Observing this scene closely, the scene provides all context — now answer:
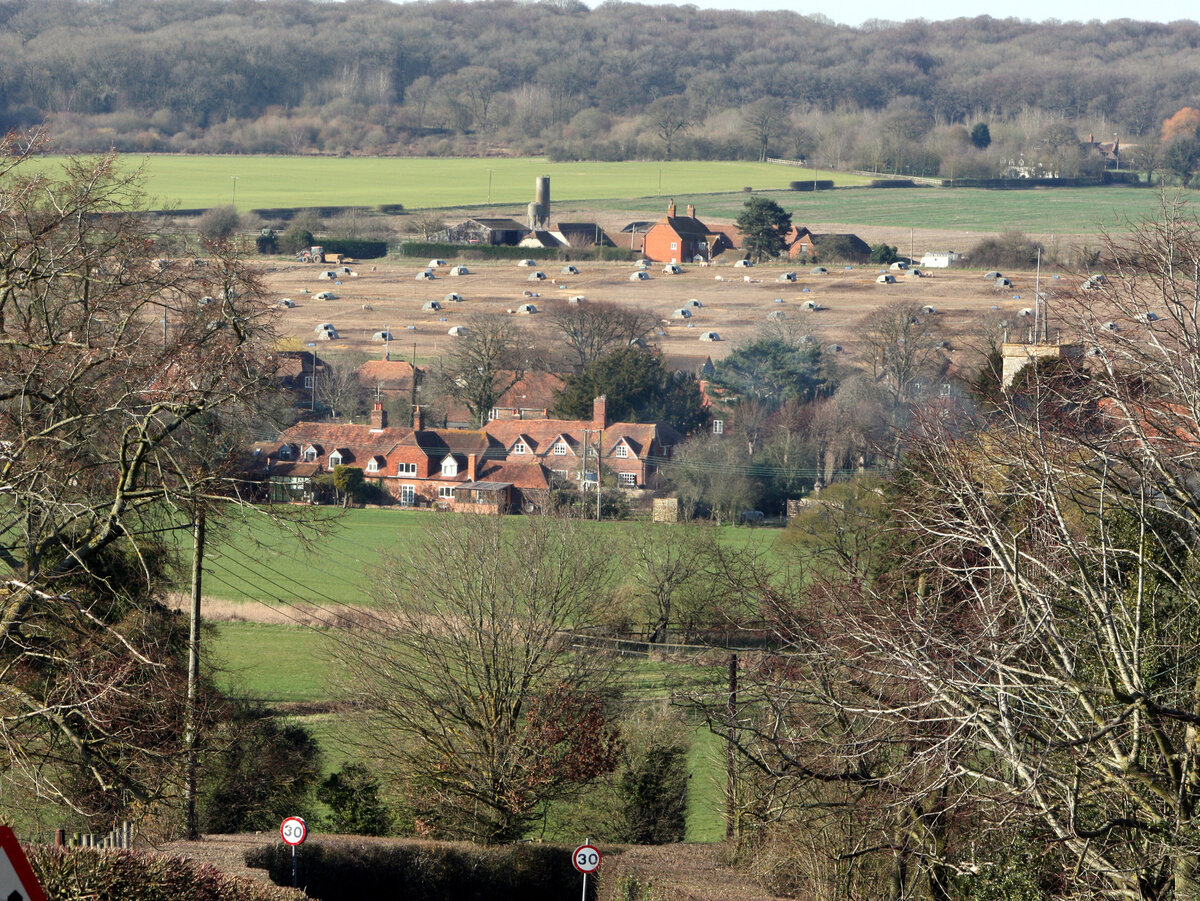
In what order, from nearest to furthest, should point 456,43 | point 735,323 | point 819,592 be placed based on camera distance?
point 819,592 → point 735,323 → point 456,43

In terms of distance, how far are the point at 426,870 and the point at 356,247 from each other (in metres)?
96.9

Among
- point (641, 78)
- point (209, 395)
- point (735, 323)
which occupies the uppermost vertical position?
point (641, 78)

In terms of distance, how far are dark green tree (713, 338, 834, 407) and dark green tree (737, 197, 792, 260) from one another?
98.9 feet

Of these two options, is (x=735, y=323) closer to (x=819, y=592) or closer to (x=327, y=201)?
(x=327, y=201)

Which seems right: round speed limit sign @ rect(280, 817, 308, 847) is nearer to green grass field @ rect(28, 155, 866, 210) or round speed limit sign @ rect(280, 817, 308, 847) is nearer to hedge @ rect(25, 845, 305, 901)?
hedge @ rect(25, 845, 305, 901)

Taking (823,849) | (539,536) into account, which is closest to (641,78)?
(539,536)

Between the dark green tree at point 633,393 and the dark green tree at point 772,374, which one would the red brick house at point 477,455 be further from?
the dark green tree at point 772,374

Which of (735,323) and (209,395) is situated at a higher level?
(209,395)

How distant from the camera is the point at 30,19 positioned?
575 feet

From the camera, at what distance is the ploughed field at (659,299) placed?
83.8 meters

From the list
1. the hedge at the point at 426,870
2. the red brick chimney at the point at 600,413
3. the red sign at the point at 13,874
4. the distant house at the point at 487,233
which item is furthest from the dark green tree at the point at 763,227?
the red sign at the point at 13,874

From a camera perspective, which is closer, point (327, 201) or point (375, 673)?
point (375, 673)

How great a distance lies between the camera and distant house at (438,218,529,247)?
114062mm

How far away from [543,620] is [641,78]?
168 m
